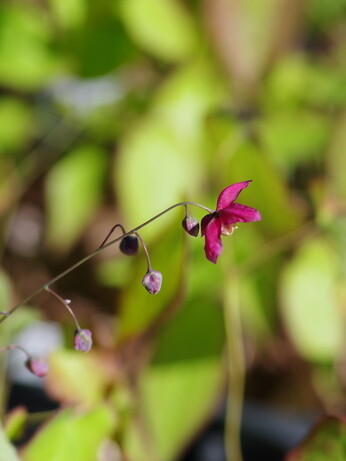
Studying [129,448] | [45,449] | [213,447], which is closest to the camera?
[45,449]

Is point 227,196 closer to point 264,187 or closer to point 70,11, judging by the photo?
point 264,187

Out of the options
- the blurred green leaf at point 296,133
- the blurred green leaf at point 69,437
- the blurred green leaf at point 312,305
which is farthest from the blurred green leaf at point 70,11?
the blurred green leaf at point 69,437

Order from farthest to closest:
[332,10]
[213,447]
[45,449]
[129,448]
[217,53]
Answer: [332,10] → [217,53] → [213,447] → [129,448] → [45,449]

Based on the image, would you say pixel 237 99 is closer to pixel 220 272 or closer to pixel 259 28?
pixel 259 28

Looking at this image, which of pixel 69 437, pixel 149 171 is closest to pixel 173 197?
pixel 149 171

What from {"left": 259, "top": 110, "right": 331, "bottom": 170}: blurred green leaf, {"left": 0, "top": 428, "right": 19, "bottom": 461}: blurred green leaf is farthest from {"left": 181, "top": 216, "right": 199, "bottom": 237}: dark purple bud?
{"left": 259, "top": 110, "right": 331, "bottom": 170}: blurred green leaf

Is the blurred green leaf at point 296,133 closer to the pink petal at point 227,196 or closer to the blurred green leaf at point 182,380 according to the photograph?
the blurred green leaf at point 182,380

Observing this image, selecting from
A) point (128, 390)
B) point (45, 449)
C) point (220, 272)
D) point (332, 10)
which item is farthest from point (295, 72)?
point (45, 449)
